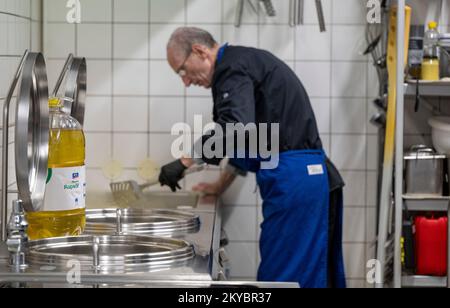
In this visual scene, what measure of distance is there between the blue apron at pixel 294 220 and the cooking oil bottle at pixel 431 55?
537 millimetres

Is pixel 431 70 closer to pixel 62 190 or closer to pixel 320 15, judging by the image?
pixel 320 15

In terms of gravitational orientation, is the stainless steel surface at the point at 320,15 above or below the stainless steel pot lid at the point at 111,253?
above

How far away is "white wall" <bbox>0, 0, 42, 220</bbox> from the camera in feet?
7.28

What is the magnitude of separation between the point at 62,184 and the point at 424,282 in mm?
1749

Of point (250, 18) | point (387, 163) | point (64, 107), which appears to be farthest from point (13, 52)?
point (387, 163)

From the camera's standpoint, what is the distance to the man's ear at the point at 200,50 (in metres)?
2.77

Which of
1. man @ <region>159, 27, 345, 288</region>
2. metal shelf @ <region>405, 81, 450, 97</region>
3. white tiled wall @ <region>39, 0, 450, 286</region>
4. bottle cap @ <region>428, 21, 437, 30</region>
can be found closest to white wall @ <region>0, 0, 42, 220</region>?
white tiled wall @ <region>39, 0, 450, 286</region>

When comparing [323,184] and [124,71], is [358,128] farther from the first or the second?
[124,71]

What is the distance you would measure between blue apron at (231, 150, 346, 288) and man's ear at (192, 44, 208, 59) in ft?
1.42

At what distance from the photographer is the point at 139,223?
191cm

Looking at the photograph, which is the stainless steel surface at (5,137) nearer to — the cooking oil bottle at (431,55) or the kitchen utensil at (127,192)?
the kitchen utensil at (127,192)

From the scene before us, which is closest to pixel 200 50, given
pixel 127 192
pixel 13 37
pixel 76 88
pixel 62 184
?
pixel 127 192

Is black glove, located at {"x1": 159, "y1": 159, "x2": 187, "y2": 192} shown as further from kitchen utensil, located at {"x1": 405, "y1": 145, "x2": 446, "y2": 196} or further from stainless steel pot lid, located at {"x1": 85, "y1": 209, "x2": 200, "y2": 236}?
kitchen utensil, located at {"x1": 405, "y1": 145, "x2": 446, "y2": 196}

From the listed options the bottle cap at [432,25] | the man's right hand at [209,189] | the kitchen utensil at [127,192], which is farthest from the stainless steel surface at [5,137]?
the bottle cap at [432,25]
